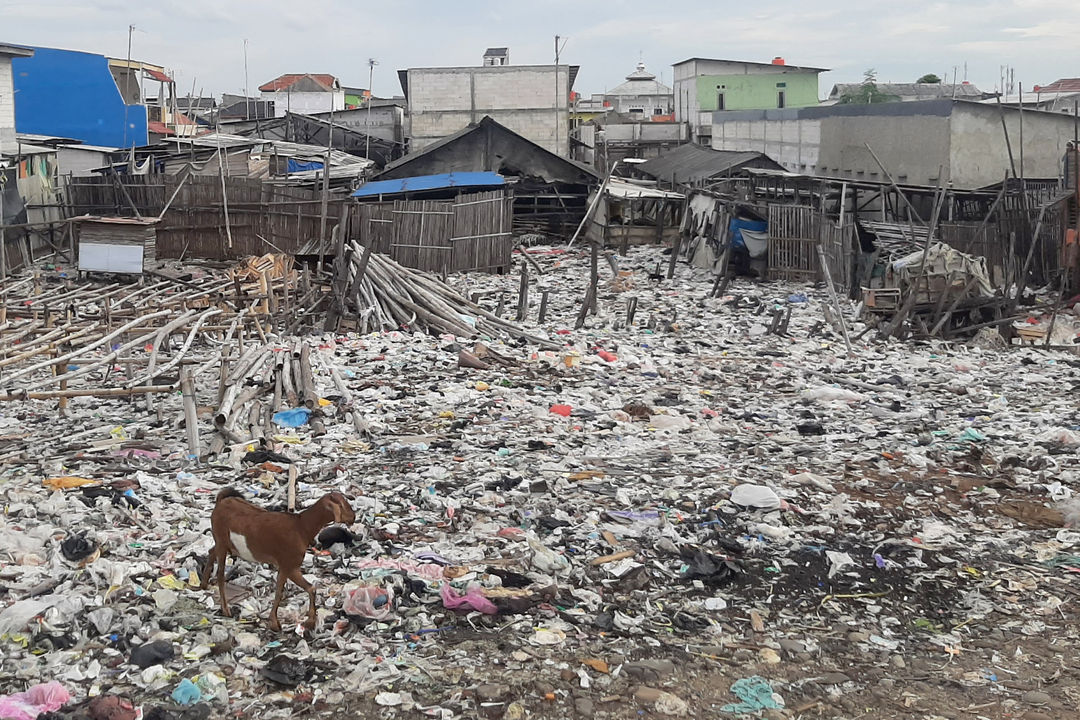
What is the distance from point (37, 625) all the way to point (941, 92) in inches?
1987

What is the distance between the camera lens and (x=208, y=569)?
196 inches

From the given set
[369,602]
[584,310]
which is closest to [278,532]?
[369,602]

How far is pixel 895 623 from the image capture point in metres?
5.06

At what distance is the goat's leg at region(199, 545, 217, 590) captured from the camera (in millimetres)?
4906

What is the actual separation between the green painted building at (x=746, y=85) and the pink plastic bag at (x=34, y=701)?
40.6 metres

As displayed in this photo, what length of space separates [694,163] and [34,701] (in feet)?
80.3

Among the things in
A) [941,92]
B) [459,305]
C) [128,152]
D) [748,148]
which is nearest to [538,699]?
[459,305]

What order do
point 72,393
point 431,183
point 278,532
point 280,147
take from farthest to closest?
1. point 280,147
2. point 431,183
3. point 72,393
4. point 278,532

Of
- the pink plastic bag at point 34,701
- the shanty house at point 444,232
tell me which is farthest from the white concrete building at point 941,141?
the pink plastic bag at point 34,701

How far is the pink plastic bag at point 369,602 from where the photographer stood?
16.0 feet

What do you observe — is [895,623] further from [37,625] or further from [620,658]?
[37,625]

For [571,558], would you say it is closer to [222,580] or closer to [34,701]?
[222,580]

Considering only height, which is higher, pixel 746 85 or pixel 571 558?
pixel 746 85

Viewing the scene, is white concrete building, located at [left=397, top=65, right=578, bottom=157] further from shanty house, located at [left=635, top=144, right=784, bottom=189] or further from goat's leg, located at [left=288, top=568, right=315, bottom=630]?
goat's leg, located at [left=288, top=568, right=315, bottom=630]
